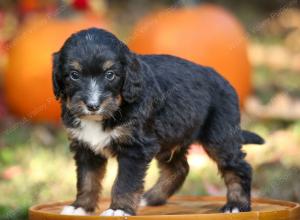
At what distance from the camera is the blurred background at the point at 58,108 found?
7387mm

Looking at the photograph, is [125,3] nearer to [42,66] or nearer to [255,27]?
[255,27]

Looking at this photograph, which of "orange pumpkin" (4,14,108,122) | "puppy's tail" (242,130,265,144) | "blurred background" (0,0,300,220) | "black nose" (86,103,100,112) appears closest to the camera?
"black nose" (86,103,100,112)

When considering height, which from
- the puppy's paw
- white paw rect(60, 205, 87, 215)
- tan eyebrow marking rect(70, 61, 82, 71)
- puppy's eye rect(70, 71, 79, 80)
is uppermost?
tan eyebrow marking rect(70, 61, 82, 71)

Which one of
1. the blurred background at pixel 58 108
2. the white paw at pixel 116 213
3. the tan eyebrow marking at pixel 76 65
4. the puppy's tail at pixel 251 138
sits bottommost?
the white paw at pixel 116 213

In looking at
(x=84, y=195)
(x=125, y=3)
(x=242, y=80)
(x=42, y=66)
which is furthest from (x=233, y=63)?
(x=125, y=3)

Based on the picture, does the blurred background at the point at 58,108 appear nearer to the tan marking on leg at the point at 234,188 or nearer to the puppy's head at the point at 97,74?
the tan marking on leg at the point at 234,188

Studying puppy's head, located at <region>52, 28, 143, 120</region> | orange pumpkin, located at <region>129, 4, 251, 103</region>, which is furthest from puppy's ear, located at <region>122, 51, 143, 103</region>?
orange pumpkin, located at <region>129, 4, 251, 103</region>

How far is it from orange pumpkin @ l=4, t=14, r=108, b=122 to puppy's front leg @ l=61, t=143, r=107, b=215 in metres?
4.81

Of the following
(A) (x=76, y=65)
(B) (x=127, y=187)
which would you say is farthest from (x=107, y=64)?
(B) (x=127, y=187)

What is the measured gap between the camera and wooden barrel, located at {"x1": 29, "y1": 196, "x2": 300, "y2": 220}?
449 cm

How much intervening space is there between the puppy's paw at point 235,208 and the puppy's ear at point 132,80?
41.8 inches

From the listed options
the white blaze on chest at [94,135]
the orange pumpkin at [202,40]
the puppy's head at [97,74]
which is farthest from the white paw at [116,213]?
the orange pumpkin at [202,40]

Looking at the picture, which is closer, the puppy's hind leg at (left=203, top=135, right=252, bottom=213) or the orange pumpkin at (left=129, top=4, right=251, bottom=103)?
the puppy's hind leg at (left=203, top=135, right=252, bottom=213)

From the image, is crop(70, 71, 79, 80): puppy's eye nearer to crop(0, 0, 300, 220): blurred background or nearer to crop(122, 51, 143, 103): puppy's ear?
crop(122, 51, 143, 103): puppy's ear
